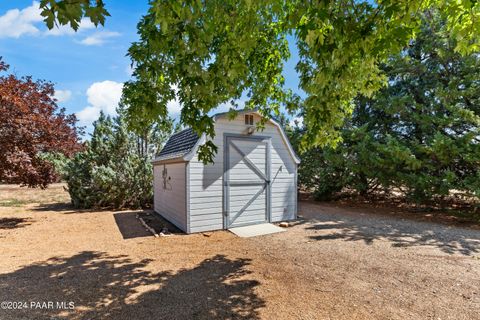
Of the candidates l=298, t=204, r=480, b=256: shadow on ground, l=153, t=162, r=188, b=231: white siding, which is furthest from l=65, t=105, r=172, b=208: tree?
l=298, t=204, r=480, b=256: shadow on ground

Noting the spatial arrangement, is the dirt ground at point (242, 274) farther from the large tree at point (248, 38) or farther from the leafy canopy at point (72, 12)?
the leafy canopy at point (72, 12)

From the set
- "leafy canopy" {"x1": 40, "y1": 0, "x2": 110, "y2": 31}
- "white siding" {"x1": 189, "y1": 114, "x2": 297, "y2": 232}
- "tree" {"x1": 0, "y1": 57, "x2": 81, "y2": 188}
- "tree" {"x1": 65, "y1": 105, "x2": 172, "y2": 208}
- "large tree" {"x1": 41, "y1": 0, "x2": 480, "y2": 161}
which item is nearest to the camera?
"leafy canopy" {"x1": 40, "y1": 0, "x2": 110, "y2": 31}

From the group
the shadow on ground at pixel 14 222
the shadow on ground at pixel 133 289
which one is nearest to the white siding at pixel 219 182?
the shadow on ground at pixel 133 289

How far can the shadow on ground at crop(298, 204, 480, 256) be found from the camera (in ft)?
19.5

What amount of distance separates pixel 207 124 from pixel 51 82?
8.26 m

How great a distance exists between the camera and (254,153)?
25.2 feet

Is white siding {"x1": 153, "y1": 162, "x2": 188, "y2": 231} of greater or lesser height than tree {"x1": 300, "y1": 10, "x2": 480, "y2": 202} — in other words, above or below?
below

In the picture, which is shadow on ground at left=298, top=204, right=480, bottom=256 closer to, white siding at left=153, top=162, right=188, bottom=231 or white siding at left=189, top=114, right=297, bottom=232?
white siding at left=189, top=114, right=297, bottom=232

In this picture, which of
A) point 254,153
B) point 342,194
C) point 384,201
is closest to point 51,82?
point 254,153

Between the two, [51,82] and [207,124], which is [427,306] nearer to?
[207,124]

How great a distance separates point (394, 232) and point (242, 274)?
16.4ft

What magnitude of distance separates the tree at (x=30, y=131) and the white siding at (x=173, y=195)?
9.76ft

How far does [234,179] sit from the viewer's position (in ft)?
24.1

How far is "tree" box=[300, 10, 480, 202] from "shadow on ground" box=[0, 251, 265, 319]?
7583mm
